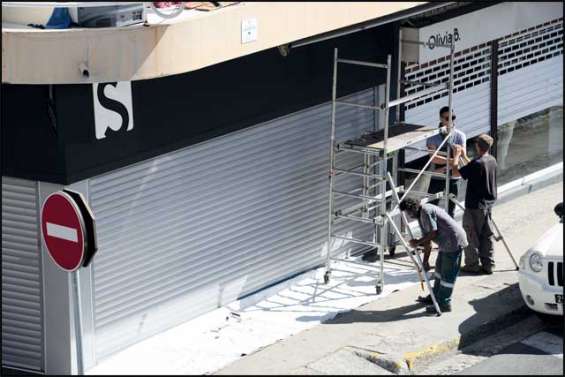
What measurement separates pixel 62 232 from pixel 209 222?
3605mm

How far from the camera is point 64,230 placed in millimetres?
9469

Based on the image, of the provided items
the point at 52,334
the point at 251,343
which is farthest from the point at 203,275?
the point at 52,334

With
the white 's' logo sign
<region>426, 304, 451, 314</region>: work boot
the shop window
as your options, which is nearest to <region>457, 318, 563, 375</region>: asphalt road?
→ <region>426, 304, 451, 314</region>: work boot

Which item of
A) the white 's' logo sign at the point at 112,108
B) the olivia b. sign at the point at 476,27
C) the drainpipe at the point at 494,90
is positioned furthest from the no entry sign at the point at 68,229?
the drainpipe at the point at 494,90

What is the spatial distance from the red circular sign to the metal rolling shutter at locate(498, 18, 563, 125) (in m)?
8.63

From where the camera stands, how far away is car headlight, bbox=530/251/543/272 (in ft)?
41.5

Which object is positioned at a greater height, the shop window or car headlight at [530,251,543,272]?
car headlight at [530,251,543,272]

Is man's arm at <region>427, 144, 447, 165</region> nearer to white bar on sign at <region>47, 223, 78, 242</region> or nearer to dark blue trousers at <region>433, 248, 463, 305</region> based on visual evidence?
dark blue trousers at <region>433, 248, 463, 305</region>

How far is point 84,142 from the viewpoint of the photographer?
37.6 feet

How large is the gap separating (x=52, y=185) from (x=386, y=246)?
4.82 metres

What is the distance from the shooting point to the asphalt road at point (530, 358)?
1209cm

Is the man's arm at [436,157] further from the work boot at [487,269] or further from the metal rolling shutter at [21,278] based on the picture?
the metal rolling shutter at [21,278]

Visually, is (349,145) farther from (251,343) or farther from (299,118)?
(251,343)

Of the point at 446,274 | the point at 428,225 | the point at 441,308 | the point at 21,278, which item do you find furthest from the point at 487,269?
the point at 21,278
